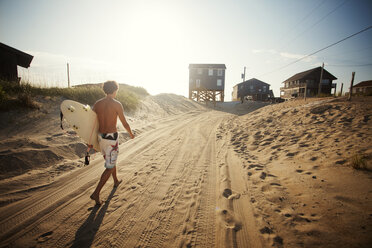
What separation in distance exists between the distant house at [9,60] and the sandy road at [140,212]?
11851 mm

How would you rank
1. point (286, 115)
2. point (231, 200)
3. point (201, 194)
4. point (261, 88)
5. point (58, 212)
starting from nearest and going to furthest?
point (58, 212) < point (231, 200) < point (201, 194) < point (286, 115) < point (261, 88)

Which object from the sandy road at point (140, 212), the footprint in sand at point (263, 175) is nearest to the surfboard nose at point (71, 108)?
the sandy road at point (140, 212)

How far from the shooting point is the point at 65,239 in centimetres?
202

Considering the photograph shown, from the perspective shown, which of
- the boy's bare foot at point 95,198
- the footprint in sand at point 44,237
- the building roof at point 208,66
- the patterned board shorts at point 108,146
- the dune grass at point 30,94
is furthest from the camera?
the building roof at point 208,66

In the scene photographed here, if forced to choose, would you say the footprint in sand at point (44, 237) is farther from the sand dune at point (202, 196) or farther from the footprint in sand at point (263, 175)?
the footprint in sand at point (263, 175)

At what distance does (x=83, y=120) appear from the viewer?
9.58ft

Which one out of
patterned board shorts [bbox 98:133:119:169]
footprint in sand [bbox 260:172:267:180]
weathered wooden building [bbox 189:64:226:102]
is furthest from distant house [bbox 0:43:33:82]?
weathered wooden building [bbox 189:64:226:102]

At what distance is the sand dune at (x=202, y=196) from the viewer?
203 centimetres

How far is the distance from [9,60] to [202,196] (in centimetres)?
1593

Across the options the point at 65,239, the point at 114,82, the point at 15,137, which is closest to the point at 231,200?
the point at 65,239

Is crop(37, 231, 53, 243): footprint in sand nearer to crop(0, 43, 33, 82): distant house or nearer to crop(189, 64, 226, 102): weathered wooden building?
crop(0, 43, 33, 82): distant house

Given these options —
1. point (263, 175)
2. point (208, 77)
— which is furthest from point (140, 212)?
point (208, 77)

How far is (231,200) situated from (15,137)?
6541 millimetres

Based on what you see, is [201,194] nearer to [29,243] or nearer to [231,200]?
[231,200]
